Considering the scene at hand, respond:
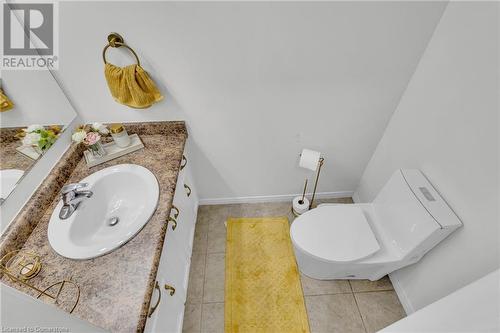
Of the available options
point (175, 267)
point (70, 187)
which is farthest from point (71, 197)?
point (175, 267)

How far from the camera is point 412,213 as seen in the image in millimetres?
1301

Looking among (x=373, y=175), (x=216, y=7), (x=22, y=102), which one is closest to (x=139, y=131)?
(x=22, y=102)

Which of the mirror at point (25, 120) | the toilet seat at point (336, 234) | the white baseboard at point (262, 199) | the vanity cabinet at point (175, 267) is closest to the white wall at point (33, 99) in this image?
the mirror at point (25, 120)

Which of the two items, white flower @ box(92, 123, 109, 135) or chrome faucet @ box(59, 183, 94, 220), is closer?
chrome faucet @ box(59, 183, 94, 220)

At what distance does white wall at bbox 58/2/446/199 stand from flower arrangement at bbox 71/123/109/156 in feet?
0.33

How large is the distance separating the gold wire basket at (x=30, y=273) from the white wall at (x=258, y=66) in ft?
2.64

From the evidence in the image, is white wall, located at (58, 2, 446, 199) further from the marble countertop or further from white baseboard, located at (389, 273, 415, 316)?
white baseboard, located at (389, 273, 415, 316)

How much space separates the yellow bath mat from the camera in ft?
5.04

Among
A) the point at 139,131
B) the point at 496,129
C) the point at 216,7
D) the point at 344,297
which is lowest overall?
the point at 344,297

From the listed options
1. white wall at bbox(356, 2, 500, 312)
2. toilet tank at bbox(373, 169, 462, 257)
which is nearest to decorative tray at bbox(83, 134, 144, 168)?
toilet tank at bbox(373, 169, 462, 257)

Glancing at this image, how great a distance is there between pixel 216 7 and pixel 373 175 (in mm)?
1599

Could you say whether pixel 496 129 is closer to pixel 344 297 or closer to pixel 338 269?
pixel 338 269

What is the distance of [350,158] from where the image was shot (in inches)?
74.0

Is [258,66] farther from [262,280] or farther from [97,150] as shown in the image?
[262,280]
